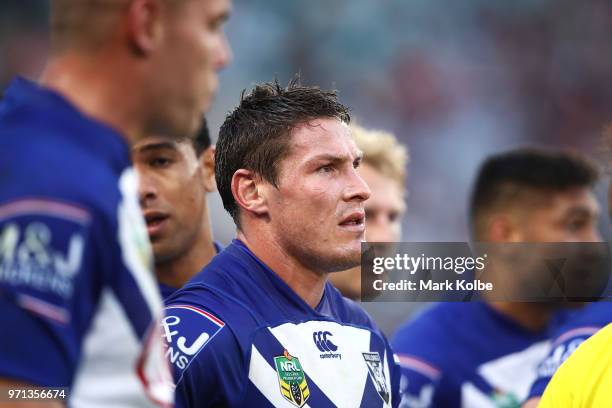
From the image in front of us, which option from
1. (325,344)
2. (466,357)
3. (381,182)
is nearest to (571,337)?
(325,344)

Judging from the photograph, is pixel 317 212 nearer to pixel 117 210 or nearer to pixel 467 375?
pixel 117 210

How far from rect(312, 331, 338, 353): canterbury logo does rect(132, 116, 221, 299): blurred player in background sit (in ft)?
3.02

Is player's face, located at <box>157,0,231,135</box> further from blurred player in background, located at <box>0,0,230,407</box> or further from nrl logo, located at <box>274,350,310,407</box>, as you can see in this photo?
nrl logo, located at <box>274,350,310,407</box>

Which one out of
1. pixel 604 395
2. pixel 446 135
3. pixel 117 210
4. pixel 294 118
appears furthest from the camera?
pixel 446 135

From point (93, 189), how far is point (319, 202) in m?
1.66

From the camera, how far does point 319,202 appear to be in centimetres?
318

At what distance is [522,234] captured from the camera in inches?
214

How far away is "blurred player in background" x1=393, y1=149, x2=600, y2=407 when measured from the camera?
4988 millimetres

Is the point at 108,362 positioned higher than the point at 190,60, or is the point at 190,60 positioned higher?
the point at 190,60

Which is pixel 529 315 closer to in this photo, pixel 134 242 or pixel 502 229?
pixel 502 229

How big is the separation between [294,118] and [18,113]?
1.72 metres

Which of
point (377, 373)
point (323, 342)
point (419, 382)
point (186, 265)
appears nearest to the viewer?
point (323, 342)

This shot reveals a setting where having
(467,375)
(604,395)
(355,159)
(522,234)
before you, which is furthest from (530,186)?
(604,395)

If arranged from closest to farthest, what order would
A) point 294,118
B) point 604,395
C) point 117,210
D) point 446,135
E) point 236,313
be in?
point 117,210, point 604,395, point 236,313, point 294,118, point 446,135
